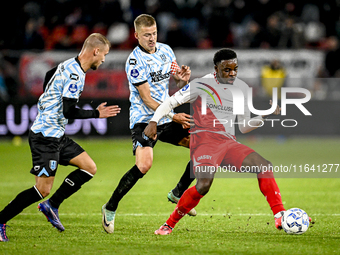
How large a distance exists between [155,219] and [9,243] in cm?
188

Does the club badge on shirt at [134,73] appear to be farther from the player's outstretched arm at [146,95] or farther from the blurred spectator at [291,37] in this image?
the blurred spectator at [291,37]

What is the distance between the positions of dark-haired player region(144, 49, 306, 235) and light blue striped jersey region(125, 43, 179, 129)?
1.79 ft

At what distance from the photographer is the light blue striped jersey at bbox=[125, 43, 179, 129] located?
19.3 feet

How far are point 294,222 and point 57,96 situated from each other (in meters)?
2.73

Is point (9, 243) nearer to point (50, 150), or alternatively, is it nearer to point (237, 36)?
point (50, 150)

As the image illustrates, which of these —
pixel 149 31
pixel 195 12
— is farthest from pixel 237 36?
pixel 149 31

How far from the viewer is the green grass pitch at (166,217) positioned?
15.5 feet

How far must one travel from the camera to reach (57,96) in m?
5.44

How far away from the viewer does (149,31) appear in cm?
593

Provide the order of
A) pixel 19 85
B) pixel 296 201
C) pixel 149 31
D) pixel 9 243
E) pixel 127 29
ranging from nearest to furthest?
pixel 9 243
pixel 149 31
pixel 296 201
pixel 19 85
pixel 127 29

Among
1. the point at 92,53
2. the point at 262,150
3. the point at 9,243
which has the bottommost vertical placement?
the point at 262,150

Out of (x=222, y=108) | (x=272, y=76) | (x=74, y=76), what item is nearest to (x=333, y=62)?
(x=272, y=76)

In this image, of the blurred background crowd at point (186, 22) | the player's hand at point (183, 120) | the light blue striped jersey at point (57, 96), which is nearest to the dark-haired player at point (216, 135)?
the player's hand at point (183, 120)

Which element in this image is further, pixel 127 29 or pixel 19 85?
pixel 127 29
